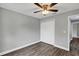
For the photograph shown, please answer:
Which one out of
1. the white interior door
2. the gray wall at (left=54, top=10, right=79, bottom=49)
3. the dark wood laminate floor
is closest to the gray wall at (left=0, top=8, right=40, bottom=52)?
the dark wood laminate floor

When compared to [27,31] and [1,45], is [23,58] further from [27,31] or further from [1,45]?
[27,31]

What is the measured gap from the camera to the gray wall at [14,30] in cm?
249

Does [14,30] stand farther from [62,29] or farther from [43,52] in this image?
[62,29]

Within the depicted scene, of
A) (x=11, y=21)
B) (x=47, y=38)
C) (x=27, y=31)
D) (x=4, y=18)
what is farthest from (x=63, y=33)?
(x=4, y=18)

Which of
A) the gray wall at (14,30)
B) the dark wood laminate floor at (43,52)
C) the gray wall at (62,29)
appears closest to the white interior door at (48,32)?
the gray wall at (62,29)

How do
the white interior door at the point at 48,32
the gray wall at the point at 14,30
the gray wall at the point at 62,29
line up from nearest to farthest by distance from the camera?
the gray wall at the point at 14,30 → the gray wall at the point at 62,29 → the white interior door at the point at 48,32

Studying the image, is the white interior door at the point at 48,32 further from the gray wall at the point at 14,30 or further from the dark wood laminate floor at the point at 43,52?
the dark wood laminate floor at the point at 43,52

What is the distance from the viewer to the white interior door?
407cm

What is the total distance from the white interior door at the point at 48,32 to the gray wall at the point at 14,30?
87 centimetres

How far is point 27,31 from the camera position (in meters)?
3.69

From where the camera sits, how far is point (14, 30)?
2.90 meters

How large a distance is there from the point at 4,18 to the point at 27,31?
1.43 meters

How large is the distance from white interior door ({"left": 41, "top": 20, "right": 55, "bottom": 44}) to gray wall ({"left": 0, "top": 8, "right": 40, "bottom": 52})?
866 millimetres

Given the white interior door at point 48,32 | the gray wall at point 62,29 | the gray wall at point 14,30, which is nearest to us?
the gray wall at point 14,30
